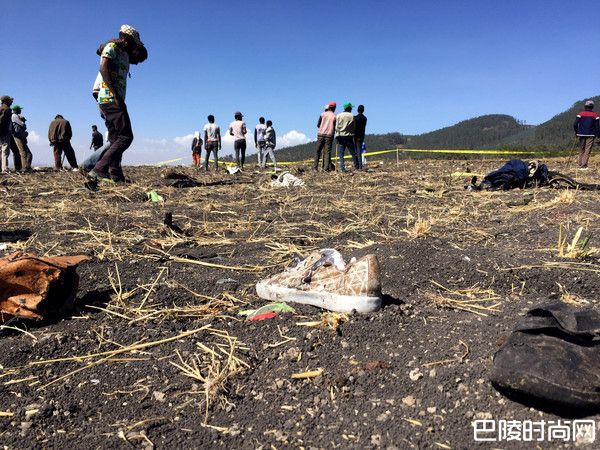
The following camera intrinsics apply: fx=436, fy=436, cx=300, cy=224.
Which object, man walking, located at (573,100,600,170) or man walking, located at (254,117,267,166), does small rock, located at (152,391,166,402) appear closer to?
man walking, located at (573,100,600,170)

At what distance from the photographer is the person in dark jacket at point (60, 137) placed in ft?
36.8

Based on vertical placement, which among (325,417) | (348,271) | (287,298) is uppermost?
(348,271)

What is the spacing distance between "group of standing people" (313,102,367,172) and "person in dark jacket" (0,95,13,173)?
274 inches

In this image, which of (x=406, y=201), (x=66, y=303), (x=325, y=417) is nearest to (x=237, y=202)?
(x=406, y=201)

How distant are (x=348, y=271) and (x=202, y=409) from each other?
941mm

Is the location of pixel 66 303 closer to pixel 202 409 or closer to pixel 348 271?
pixel 202 409

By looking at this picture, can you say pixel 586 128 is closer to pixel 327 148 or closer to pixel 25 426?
pixel 327 148

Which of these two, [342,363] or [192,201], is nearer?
[342,363]

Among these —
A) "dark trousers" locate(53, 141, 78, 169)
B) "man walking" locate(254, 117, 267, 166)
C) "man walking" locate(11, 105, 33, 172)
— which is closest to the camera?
"man walking" locate(11, 105, 33, 172)

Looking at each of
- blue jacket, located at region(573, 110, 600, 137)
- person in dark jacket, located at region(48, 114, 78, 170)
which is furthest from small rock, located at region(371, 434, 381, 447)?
person in dark jacket, located at region(48, 114, 78, 170)

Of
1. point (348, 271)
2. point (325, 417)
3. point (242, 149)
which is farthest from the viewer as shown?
point (242, 149)

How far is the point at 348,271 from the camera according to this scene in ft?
6.96

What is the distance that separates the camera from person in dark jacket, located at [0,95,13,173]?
950 cm

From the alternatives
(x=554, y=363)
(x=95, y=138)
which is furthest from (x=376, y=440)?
(x=95, y=138)
